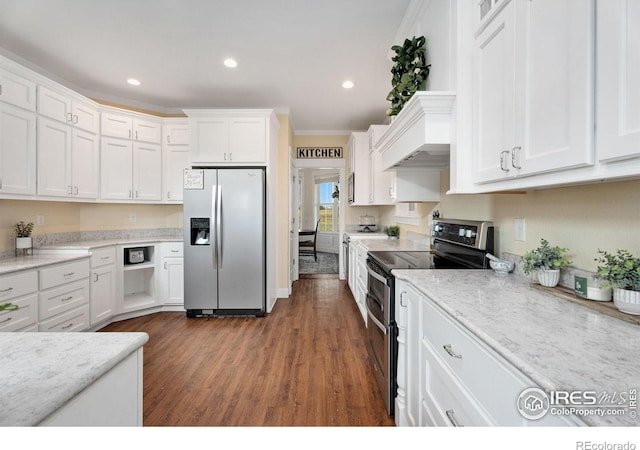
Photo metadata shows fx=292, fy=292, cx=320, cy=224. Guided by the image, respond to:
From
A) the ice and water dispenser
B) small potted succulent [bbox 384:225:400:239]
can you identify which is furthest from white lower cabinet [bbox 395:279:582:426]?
the ice and water dispenser

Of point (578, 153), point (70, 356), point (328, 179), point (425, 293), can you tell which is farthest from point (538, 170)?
point (328, 179)

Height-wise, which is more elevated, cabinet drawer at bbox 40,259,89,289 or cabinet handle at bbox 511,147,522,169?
cabinet handle at bbox 511,147,522,169

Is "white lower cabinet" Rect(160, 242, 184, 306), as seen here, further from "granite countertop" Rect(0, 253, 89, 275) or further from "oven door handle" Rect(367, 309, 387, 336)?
"oven door handle" Rect(367, 309, 387, 336)

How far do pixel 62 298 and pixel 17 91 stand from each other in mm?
1773

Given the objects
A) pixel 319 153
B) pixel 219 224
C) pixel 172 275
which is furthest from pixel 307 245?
pixel 219 224

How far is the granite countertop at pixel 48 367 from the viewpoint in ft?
1.66

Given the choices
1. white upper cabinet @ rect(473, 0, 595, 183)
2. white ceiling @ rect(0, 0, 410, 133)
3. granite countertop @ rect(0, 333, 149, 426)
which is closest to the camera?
granite countertop @ rect(0, 333, 149, 426)

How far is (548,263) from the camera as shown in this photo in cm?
127

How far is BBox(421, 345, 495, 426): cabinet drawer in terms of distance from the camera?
2.99 ft

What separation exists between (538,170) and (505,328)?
0.57 m

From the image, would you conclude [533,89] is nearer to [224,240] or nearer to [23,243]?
[224,240]

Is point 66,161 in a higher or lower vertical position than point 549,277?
higher

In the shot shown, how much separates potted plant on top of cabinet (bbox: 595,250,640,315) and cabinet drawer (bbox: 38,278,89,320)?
3.55 metres

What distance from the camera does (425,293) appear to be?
1291 millimetres
